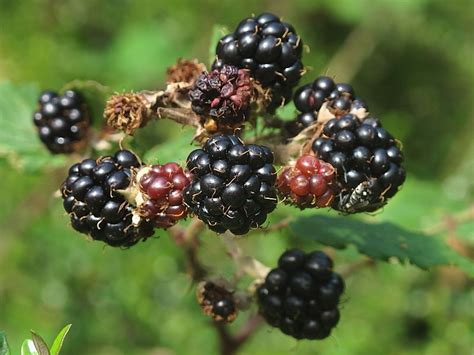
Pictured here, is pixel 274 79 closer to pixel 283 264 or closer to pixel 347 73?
pixel 283 264

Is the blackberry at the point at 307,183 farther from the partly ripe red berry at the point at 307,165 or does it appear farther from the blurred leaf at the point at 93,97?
the blurred leaf at the point at 93,97

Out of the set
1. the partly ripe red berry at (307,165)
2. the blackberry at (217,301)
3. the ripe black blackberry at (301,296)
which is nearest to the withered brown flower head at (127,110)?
the partly ripe red berry at (307,165)

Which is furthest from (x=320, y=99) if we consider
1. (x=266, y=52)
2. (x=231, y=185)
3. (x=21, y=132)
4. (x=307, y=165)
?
(x=21, y=132)

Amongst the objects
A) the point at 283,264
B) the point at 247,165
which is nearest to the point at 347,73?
the point at 283,264

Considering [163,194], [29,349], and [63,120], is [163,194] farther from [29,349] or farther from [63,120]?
[63,120]

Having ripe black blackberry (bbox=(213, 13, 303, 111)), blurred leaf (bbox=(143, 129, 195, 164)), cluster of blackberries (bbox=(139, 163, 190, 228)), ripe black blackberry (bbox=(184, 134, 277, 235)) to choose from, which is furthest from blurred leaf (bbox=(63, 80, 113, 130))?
ripe black blackberry (bbox=(184, 134, 277, 235))

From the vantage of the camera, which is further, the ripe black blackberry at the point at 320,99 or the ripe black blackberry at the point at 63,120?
the ripe black blackberry at the point at 63,120
